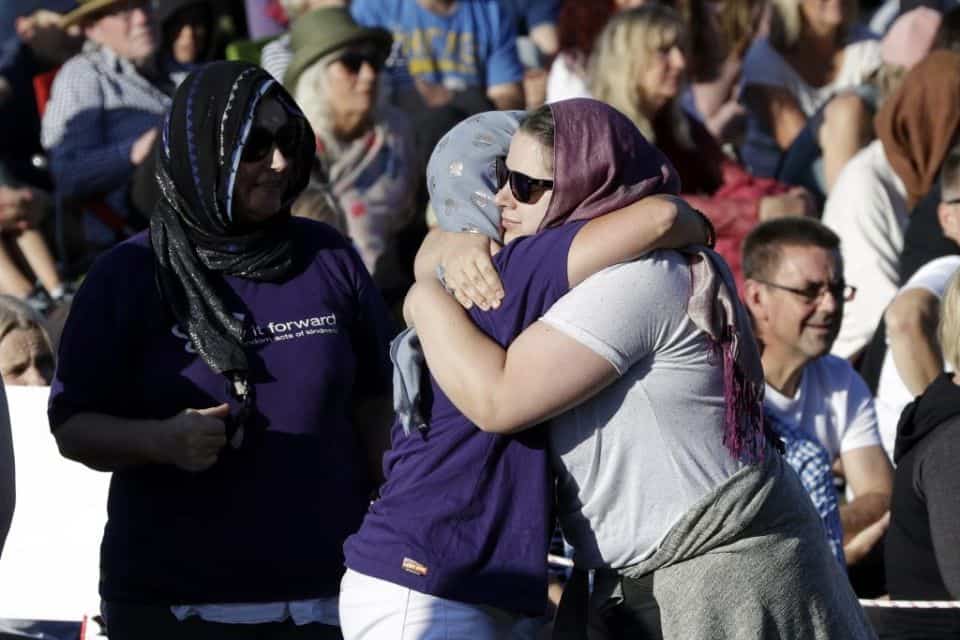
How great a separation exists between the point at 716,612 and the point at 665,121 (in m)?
4.77

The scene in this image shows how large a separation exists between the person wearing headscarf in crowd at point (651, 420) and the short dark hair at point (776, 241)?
263cm

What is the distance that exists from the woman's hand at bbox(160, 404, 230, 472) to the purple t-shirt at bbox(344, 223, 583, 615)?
50 centimetres

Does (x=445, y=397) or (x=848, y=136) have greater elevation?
(x=445, y=397)

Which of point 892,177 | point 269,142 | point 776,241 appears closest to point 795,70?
point 892,177

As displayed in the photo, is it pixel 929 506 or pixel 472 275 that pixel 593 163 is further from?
pixel 929 506

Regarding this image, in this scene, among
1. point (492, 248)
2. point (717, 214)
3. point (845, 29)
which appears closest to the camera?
point (492, 248)

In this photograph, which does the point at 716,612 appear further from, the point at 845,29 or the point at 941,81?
the point at 845,29

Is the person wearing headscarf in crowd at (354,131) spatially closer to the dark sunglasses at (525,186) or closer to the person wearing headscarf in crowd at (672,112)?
the person wearing headscarf in crowd at (672,112)

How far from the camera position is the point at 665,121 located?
763cm

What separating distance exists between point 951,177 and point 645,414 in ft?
12.7

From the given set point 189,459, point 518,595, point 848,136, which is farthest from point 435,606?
point 848,136

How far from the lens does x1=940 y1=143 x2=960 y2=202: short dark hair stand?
6.52 m

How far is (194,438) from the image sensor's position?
3.46 metres

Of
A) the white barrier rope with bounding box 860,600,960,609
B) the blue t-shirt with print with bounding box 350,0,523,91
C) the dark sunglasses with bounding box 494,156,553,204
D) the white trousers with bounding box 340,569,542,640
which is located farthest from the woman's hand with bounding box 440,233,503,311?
the blue t-shirt with print with bounding box 350,0,523,91
